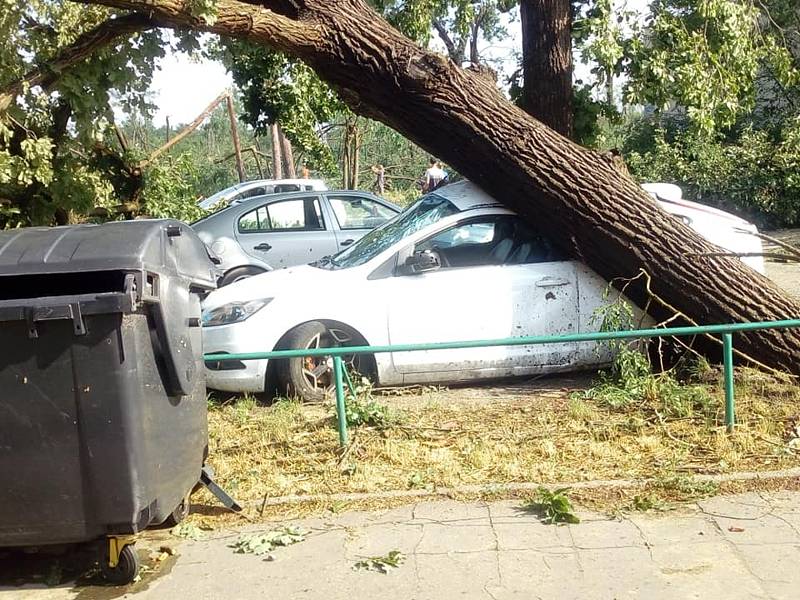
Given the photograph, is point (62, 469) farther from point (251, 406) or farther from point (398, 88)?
point (398, 88)

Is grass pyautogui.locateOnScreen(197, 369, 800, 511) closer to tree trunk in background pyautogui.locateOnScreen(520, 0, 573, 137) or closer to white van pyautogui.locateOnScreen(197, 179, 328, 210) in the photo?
tree trunk in background pyautogui.locateOnScreen(520, 0, 573, 137)

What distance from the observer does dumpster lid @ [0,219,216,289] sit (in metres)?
4.04

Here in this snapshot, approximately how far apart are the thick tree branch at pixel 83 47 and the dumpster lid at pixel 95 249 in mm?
2901

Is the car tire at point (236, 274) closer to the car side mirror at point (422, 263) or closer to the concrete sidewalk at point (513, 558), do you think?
the car side mirror at point (422, 263)

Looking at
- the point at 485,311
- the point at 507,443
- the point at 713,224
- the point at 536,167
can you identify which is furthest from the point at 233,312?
the point at 713,224

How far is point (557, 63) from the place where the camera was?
27.2 ft

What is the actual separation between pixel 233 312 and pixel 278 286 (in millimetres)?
400

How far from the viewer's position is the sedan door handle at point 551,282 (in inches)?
276

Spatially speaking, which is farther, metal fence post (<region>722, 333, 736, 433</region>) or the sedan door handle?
the sedan door handle

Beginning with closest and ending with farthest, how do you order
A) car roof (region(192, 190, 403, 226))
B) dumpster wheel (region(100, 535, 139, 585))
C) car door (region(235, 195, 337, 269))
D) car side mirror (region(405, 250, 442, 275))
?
1. dumpster wheel (region(100, 535, 139, 585))
2. car side mirror (region(405, 250, 442, 275))
3. car door (region(235, 195, 337, 269))
4. car roof (region(192, 190, 403, 226))

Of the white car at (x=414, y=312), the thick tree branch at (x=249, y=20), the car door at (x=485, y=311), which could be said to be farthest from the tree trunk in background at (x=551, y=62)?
the thick tree branch at (x=249, y=20)

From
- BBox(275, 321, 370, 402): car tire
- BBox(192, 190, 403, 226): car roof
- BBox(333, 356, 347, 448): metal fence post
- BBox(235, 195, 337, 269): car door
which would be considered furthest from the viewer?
BBox(192, 190, 403, 226): car roof

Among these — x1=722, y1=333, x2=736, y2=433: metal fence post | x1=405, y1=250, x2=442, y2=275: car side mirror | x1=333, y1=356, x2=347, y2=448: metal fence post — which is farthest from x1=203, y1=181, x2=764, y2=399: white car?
x1=722, y1=333, x2=736, y2=433: metal fence post

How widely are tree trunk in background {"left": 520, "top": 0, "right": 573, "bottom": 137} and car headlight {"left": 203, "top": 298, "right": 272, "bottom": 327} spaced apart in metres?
3.31
